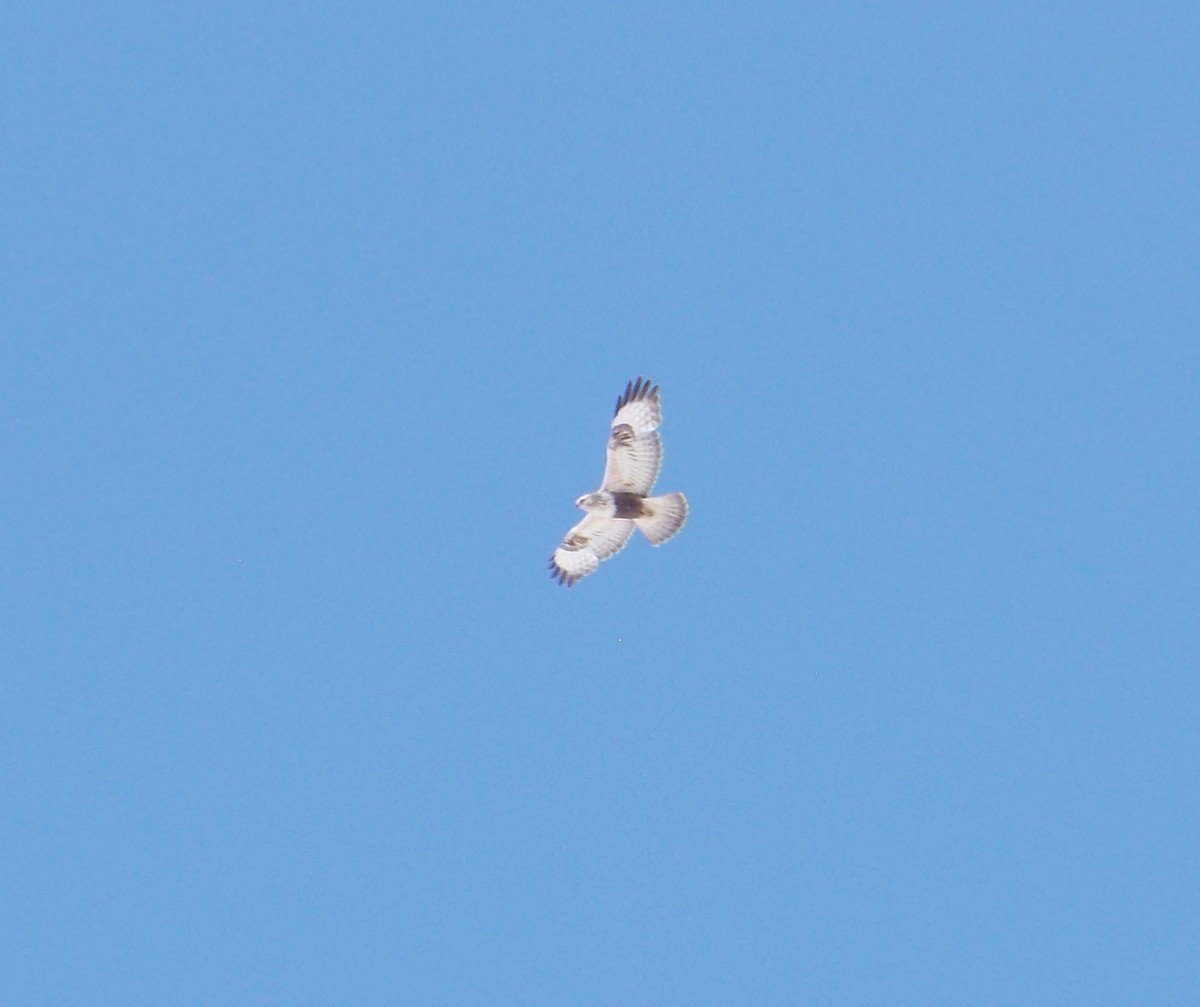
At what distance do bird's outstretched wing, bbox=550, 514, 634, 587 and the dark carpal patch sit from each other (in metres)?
0.22

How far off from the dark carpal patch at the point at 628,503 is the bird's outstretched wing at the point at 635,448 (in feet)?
0.16

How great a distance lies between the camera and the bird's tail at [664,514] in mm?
17438

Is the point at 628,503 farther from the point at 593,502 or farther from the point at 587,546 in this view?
the point at 587,546

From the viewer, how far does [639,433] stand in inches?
687

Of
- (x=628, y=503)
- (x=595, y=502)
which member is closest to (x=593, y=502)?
(x=595, y=502)

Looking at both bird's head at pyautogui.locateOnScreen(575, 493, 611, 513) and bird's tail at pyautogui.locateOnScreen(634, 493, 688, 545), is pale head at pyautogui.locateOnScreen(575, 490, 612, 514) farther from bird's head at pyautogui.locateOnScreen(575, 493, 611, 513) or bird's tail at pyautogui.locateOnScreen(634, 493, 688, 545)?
bird's tail at pyautogui.locateOnScreen(634, 493, 688, 545)

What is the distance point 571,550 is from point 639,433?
4.67 feet

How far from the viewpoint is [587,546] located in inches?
708

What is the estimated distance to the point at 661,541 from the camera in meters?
17.5

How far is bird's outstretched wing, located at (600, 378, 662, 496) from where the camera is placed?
1739 cm

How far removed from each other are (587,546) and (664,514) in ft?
3.11

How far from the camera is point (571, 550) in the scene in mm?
18031

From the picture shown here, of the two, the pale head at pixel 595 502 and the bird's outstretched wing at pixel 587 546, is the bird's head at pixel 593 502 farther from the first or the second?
the bird's outstretched wing at pixel 587 546

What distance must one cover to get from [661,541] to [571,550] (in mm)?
993
